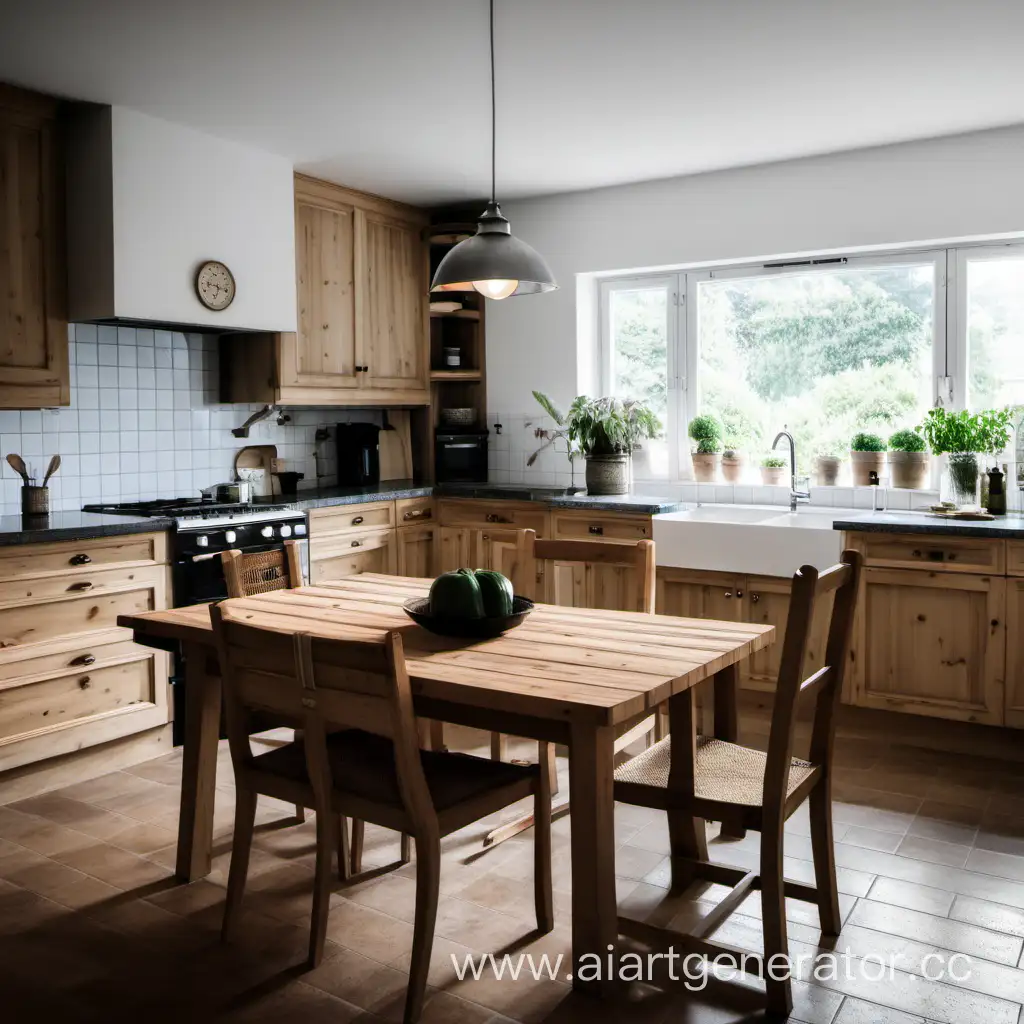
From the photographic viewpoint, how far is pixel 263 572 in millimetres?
3115

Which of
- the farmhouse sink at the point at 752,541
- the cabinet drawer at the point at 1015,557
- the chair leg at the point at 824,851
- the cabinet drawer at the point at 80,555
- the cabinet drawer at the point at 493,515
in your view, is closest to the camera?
the chair leg at the point at 824,851

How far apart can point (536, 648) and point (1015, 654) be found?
2.16 m

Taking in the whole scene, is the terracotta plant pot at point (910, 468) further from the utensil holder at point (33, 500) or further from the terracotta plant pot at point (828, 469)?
the utensil holder at point (33, 500)

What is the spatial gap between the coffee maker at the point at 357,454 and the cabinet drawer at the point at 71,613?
5.46 feet

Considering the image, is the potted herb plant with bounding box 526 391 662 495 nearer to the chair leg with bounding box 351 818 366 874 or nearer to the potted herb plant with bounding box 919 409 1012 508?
the potted herb plant with bounding box 919 409 1012 508

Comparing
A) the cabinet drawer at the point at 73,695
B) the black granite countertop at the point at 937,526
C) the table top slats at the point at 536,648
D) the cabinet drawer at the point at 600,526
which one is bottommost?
the cabinet drawer at the point at 73,695

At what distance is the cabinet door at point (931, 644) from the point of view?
357 cm

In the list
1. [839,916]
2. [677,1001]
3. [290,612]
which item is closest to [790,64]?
[290,612]

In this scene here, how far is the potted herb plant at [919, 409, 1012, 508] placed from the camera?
12.8 feet

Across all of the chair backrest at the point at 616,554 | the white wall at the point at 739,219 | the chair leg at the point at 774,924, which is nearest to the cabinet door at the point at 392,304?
the white wall at the point at 739,219

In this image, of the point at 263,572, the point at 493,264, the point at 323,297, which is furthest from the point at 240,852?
the point at 323,297

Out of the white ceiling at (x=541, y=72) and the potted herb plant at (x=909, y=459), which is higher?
the white ceiling at (x=541, y=72)

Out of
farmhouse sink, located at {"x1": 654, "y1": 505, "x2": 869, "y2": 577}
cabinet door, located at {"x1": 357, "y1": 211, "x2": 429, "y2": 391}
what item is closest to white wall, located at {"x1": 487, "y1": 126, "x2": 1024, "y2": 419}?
cabinet door, located at {"x1": 357, "y1": 211, "x2": 429, "y2": 391}

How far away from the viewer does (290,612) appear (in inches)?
105
